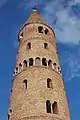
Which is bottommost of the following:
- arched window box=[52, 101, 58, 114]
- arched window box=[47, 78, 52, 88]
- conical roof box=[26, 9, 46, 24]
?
arched window box=[52, 101, 58, 114]

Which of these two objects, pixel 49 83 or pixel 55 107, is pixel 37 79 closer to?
pixel 49 83

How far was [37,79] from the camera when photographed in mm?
20594

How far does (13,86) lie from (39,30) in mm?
6067

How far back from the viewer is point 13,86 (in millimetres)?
21891

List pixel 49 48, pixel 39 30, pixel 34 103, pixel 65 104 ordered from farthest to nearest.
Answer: pixel 39 30
pixel 49 48
pixel 65 104
pixel 34 103

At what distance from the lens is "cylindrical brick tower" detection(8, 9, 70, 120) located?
1912 centimetres

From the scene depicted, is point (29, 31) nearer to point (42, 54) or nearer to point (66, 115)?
point (42, 54)

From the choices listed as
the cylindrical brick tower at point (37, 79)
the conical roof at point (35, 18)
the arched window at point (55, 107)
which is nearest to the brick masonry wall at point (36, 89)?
the cylindrical brick tower at point (37, 79)

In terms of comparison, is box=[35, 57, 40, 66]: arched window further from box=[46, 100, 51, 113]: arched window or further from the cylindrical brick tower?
box=[46, 100, 51, 113]: arched window

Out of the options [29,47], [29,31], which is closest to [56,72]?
[29,47]

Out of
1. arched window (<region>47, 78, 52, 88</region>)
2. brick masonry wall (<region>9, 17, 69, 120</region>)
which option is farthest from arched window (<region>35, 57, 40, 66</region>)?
arched window (<region>47, 78, 52, 88</region>)

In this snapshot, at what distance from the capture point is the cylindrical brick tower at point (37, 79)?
19.1m

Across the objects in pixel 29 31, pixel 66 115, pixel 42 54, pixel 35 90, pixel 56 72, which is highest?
pixel 29 31

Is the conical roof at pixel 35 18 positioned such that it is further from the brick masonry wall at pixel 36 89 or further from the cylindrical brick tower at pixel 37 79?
the brick masonry wall at pixel 36 89
